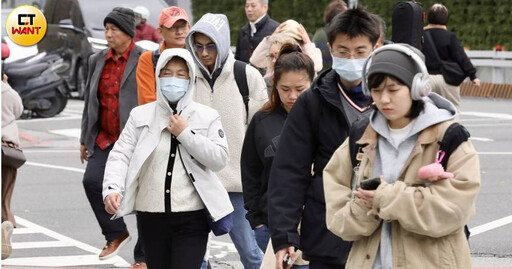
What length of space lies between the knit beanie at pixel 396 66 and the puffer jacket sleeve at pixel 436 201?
33 centimetres

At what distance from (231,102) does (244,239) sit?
2.71 ft

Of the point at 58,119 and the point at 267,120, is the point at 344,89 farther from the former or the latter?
the point at 58,119

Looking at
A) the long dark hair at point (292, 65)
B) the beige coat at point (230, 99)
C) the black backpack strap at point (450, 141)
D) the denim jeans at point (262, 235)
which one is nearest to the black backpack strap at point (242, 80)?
the beige coat at point (230, 99)

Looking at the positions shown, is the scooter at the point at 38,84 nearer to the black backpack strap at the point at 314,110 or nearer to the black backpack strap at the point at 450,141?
the black backpack strap at the point at 314,110

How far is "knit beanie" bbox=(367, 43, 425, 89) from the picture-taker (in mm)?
4531

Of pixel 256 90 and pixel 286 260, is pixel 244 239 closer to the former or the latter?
pixel 256 90

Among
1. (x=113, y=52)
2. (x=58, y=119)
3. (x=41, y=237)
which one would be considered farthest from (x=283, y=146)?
(x=58, y=119)

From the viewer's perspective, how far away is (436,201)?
440cm

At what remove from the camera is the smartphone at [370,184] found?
4.54m

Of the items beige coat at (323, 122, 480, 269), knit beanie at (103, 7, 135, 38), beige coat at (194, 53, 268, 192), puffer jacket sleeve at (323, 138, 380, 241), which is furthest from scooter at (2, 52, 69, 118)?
beige coat at (323, 122, 480, 269)

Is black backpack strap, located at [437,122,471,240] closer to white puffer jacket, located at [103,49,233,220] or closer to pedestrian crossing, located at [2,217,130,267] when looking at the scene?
white puffer jacket, located at [103,49,233,220]

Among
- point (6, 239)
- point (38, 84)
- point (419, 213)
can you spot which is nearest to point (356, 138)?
point (419, 213)

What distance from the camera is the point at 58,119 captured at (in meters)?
23.7

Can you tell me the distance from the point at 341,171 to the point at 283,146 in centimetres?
70
